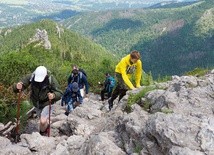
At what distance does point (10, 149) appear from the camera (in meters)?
11.2

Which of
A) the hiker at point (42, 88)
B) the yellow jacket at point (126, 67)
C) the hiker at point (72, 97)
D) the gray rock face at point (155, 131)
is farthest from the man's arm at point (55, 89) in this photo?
the hiker at point (72, 97)

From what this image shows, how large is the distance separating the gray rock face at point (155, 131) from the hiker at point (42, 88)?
0.91 m

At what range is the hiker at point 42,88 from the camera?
11727 mm

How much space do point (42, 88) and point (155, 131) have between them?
485 centimetres

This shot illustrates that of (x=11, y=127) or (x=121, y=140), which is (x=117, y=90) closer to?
(x=11, y=127)

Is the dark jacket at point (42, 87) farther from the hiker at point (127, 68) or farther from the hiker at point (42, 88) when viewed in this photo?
the hiker at point (127, 68)

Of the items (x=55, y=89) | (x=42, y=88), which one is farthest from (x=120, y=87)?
(x=42, y=88)

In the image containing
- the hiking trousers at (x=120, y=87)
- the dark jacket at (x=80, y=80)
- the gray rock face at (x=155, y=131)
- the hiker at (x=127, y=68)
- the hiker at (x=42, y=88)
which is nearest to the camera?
the gray rock face at (x=155, y=131)

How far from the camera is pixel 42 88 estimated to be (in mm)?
12156

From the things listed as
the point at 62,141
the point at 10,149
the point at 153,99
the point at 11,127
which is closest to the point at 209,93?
the point at 153,99

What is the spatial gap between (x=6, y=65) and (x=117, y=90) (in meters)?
19.9

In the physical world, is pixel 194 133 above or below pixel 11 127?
above

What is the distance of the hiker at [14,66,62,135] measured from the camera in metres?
11.7

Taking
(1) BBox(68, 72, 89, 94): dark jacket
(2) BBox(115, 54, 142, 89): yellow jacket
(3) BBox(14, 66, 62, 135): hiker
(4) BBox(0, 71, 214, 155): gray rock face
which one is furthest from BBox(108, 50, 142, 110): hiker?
(1) BBox(68, 72, 89, 94): dark jacket
